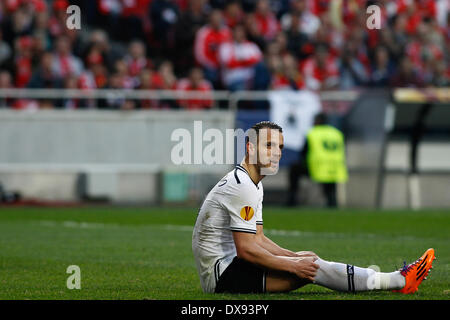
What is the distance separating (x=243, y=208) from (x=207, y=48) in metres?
16.2

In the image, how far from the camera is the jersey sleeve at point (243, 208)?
7.96 metres

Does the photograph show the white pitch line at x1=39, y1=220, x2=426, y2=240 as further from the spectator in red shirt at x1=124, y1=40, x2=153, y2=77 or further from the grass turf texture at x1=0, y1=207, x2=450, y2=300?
the spectator in red shirt at x1=124, y1=40, x2=153, y2=77

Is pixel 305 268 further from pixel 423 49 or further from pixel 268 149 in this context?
pixel 423 49

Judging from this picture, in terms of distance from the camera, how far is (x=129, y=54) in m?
23.7

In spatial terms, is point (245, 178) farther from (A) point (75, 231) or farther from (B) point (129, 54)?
(B) point (129, 54)

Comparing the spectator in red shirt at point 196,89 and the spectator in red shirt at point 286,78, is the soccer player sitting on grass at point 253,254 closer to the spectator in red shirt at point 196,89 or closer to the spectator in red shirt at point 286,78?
the spectator in red shirt at point 196,89

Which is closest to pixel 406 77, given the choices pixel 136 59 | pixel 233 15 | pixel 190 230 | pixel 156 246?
pixel 233 15

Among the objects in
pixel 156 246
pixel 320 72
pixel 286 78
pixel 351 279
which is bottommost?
pixel 156 246

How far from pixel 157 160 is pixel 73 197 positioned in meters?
2.04

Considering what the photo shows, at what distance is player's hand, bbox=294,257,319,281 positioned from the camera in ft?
26.3

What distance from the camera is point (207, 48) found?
23.9 metres

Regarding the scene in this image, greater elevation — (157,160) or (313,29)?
(313,29)

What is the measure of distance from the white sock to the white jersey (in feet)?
2.16
